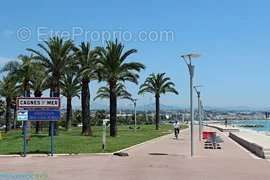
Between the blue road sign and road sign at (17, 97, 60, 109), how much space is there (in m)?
0.22

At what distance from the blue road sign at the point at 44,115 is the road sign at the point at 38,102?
22 centimetres

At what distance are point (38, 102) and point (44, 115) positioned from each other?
0.62 m

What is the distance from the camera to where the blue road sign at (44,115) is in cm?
2333

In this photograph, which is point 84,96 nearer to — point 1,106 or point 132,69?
point 132,69

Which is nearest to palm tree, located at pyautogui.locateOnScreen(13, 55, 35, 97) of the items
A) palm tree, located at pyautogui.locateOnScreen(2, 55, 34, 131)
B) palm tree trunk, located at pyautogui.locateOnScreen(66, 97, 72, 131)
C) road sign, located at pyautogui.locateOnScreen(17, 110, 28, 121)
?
palm tree, located at pyautogui.locateOnScreen(2, 55, 34, 131)

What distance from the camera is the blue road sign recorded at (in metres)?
23.3

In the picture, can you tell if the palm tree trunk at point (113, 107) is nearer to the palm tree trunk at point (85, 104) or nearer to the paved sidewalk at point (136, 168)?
the palm tree trunk at point (85, 104)

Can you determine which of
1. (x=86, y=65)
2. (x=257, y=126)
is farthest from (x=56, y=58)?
(x=257, y=126)

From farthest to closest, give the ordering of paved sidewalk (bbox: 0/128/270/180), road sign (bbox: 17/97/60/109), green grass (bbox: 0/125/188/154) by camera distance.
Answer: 1. green grass (bbox: 0/125/188/154)
2. road sign (bbox: 17/97/60/109)
3. paved sidewalk (bbox: 0/128/270/180)

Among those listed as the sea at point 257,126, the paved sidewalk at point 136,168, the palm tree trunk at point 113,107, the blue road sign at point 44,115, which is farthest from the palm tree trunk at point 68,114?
the paved sidewalk at point 136,168

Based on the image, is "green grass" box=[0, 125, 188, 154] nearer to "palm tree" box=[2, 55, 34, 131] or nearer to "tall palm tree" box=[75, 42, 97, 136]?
"tall palm tree" box=[75, 42, 97, 136]

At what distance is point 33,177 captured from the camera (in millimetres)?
14633

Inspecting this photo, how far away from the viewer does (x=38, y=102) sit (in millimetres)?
23328

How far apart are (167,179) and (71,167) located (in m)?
4.44
